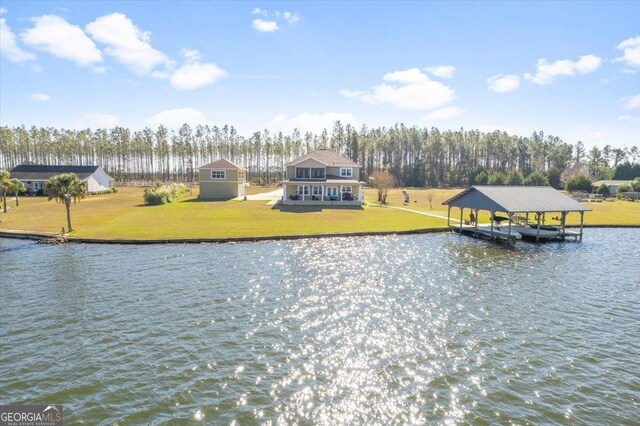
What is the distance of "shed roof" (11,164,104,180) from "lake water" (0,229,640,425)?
67.5m

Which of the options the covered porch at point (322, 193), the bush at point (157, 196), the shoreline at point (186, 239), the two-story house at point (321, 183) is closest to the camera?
the shoreline at point (186, 239)

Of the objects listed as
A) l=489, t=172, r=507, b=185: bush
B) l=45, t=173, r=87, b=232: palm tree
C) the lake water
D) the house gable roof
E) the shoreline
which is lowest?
the lake water

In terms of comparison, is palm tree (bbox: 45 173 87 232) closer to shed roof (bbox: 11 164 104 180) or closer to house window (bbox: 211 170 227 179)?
house window (bbox: 211 170 227 179)

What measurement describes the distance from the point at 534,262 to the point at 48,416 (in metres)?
31.9

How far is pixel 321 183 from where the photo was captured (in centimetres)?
6444

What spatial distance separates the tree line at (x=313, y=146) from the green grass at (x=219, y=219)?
7525cm

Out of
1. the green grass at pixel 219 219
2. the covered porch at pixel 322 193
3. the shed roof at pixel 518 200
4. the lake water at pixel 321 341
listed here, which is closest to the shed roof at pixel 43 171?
the green grass at pixel 219 219

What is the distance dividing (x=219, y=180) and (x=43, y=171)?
1777 inches

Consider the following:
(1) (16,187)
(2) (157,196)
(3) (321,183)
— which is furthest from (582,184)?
(1) (16,187)

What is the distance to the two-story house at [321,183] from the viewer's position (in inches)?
2544

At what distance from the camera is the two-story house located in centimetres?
6462

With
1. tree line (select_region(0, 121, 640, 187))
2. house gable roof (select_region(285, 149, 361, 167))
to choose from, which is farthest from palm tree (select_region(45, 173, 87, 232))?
tree line (select_region(0, 121, 640, 187))

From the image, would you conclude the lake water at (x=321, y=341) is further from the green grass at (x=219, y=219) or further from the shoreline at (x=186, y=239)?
the green grass at (x=219, y=219)

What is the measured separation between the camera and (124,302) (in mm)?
21375
